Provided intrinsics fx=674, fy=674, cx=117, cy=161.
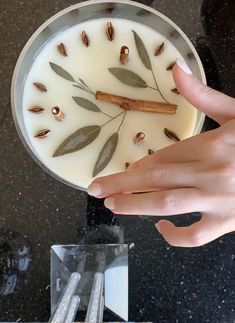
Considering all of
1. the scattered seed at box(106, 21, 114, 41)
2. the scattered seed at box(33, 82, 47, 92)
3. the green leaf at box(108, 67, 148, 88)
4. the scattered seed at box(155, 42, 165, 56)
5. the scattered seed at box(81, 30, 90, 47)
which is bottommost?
the scattered seed at box(33, 82, 47, 92)

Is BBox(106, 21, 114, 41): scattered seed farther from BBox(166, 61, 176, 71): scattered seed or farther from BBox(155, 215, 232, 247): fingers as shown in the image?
BBox(155, 215, 232, 247): fingers

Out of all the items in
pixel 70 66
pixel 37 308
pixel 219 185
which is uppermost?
pixel 70 66

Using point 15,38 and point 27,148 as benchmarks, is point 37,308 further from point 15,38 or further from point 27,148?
point 15,38

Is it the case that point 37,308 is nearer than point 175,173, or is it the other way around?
point 175,173

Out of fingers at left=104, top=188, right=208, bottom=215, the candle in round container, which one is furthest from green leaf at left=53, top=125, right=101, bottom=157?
fingers at left=104, top=188, right=208, bottom=215

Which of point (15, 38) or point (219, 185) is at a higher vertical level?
point (15, 38)

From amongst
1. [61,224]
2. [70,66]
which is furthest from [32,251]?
[70,66]

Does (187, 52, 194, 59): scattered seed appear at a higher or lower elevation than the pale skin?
higher
